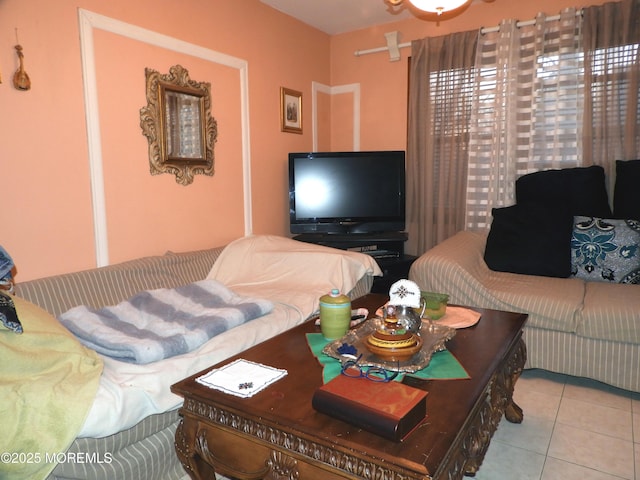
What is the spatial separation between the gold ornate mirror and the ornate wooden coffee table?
1.53 meters

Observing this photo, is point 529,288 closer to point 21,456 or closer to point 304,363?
point 304,363

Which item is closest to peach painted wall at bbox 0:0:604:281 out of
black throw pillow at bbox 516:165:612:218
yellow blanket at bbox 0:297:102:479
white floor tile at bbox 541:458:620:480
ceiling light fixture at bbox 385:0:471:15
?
yellow blanket at bbox 0:297:102:479

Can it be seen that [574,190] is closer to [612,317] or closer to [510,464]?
[612,317]

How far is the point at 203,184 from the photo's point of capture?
2.83 metres

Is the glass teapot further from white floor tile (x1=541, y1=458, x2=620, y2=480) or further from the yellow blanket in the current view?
the yellow blanket

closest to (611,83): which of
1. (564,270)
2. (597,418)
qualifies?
(564,270)

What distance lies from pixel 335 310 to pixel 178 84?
5.92ft

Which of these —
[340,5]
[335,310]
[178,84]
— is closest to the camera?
[335,310]

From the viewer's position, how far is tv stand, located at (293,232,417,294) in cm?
329

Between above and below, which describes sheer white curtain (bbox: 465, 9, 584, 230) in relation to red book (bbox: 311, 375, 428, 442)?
above

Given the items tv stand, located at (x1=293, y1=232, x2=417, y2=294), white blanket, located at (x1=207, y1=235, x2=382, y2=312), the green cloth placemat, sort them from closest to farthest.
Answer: the green cloth placemat → white blanket, located at (x1=207, y1=235, x2=382, y2=312) → tv stand, located at (x1=293, y1=232, x2=417, y2=294)

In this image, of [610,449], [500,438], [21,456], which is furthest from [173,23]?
[610,449]

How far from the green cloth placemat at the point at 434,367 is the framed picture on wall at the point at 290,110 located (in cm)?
238

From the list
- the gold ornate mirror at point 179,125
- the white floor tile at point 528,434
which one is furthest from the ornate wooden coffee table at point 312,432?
the gold ornate mirror at point 179,125
